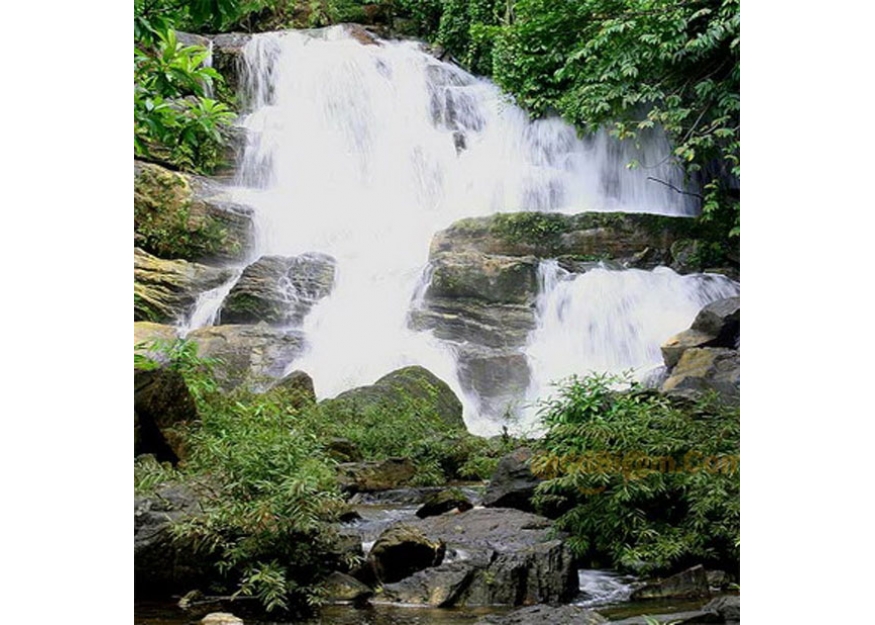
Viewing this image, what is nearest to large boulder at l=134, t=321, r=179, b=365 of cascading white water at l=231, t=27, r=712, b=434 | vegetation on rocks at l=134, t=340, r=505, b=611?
vegetation on rocks at l=134, t=340, r=505, b=611

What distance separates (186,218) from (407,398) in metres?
1.29

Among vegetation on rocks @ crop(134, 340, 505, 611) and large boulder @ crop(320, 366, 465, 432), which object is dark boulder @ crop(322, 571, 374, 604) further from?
large boulder @ crop(320, 366, 465, 432)

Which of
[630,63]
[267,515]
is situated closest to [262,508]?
[267,515]

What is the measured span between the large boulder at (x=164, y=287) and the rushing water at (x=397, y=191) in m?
0.12

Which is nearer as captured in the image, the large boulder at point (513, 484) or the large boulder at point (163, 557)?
the large boulder at point (163, 557)

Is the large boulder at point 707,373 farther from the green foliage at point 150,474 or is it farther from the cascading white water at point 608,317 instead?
the green foliage at point 150,474

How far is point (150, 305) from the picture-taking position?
4273 mm

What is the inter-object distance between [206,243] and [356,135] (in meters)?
0.86

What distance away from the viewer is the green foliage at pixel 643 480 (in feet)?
13.5

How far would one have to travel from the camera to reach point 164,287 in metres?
4.33

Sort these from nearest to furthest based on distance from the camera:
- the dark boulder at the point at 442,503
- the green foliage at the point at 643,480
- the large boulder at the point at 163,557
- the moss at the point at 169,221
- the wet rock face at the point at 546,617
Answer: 1. the wet rock face at the point at 546,617
2. the large boulder at the point at 163,557
3. the green foliage at the point at 643,480
4. the dark boulder at the point at 442,503
5. the moss at the point at 169,221

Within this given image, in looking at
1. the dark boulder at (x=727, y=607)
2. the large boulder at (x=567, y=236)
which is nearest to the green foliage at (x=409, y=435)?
the large boulder at (x=567, y=236)
